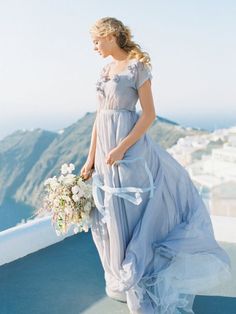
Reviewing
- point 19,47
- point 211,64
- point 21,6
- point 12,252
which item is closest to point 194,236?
point 12,252

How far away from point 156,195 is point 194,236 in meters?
0.29

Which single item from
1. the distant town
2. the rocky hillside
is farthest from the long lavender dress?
the rocky hillside

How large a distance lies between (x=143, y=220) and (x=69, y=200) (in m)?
0.40

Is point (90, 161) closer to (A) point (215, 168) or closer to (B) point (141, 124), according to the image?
(B) point (141, 124)

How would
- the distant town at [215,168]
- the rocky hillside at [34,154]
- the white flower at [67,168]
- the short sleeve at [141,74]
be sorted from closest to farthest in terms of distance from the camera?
the short sleeve at [141,74]
the white flower at [67,168]
the distant town at [215,168]
the rocky hillside at [34,154]

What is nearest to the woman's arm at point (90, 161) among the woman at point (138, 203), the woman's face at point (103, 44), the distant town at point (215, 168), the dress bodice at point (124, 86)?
the woman at point (138, 203)

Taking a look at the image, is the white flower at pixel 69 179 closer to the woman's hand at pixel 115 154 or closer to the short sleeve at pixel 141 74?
the woman's hand at pixel 115 154

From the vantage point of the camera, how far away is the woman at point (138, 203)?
2459mm

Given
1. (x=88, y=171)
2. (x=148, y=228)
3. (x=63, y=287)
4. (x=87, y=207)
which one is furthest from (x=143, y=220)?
(x=63, y=287)


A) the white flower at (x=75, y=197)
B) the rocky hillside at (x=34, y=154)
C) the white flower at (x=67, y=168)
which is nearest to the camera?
the white flower at (x=75, y=197)

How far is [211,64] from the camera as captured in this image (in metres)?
60.5

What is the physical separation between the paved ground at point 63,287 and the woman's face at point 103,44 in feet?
4.35

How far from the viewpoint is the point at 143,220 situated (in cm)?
248

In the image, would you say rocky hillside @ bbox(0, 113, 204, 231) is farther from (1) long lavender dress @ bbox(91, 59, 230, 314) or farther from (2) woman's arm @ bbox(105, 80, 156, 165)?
(2) woman's arm @ bbox(105, 80, 156, 165)
